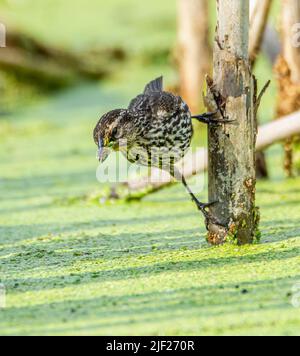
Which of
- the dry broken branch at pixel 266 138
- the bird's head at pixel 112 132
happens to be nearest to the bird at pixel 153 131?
the bird's head at pixel 112 132

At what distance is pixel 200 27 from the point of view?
22.5 feet

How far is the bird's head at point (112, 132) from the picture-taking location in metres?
3.62

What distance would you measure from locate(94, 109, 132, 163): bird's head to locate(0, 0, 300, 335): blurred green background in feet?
1.49

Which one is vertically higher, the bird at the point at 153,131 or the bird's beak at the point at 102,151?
the bird at the point at 153,131

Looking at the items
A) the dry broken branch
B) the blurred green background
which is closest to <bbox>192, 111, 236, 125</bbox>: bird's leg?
the blurred green background

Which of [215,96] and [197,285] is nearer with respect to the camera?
[197,285]

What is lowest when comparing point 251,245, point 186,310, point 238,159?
point 186,310

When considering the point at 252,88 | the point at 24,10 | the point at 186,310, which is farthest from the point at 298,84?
the point at 24,10

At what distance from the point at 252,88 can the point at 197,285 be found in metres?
0.85

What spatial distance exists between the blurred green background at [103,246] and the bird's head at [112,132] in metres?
0.45

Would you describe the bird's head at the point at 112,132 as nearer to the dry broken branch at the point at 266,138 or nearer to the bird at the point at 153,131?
the bird at the point at 153,131

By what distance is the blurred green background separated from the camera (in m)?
2.95

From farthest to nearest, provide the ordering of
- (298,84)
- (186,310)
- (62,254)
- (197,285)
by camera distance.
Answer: (298,84) → (62,254) → (197,285) → (186,310)

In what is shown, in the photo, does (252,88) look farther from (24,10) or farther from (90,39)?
(24,10)
